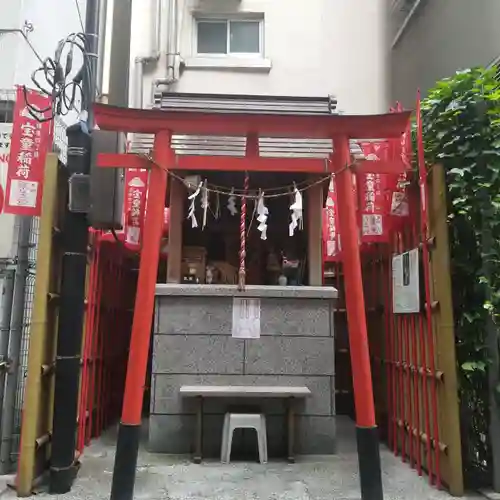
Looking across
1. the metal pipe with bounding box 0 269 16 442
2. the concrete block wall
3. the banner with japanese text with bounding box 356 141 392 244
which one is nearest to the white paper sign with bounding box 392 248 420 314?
the banner with japanese text with bounding box 356 141 392 244

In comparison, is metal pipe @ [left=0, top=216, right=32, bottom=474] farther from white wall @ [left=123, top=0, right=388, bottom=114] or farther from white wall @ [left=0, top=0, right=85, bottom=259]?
white wall @ [left=123, top=0, right=388, bottom=114]

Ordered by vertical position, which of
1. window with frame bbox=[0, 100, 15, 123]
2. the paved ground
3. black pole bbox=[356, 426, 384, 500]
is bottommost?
the paved ground

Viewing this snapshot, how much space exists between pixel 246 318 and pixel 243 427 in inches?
51.6

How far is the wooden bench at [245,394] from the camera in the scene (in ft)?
19.1

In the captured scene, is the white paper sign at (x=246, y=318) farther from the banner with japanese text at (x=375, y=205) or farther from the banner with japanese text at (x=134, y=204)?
the banner with japanese text at (x=134, y=204)

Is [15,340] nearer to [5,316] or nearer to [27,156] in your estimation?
[5,316]

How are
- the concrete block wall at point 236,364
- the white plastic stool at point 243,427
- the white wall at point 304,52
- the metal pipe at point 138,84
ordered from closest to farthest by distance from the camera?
the white plastic stool at point 243,427, the concrete block wall at point 236,364, the metal pipe at point 138,84, the white wall at point 304,52

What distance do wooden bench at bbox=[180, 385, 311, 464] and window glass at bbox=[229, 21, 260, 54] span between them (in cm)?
868

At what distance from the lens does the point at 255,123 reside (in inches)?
197

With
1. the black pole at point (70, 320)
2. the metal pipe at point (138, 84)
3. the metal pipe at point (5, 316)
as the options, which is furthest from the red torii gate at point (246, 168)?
the metal pipe at point (138, 84)

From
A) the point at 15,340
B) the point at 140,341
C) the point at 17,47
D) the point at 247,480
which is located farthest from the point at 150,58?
the point at 247,480

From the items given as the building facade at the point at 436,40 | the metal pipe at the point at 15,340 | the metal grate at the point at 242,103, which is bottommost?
the metal pipe at the point at 15,340

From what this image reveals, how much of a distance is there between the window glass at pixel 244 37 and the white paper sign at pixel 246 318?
7702 millimetres

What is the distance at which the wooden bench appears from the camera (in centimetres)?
583
